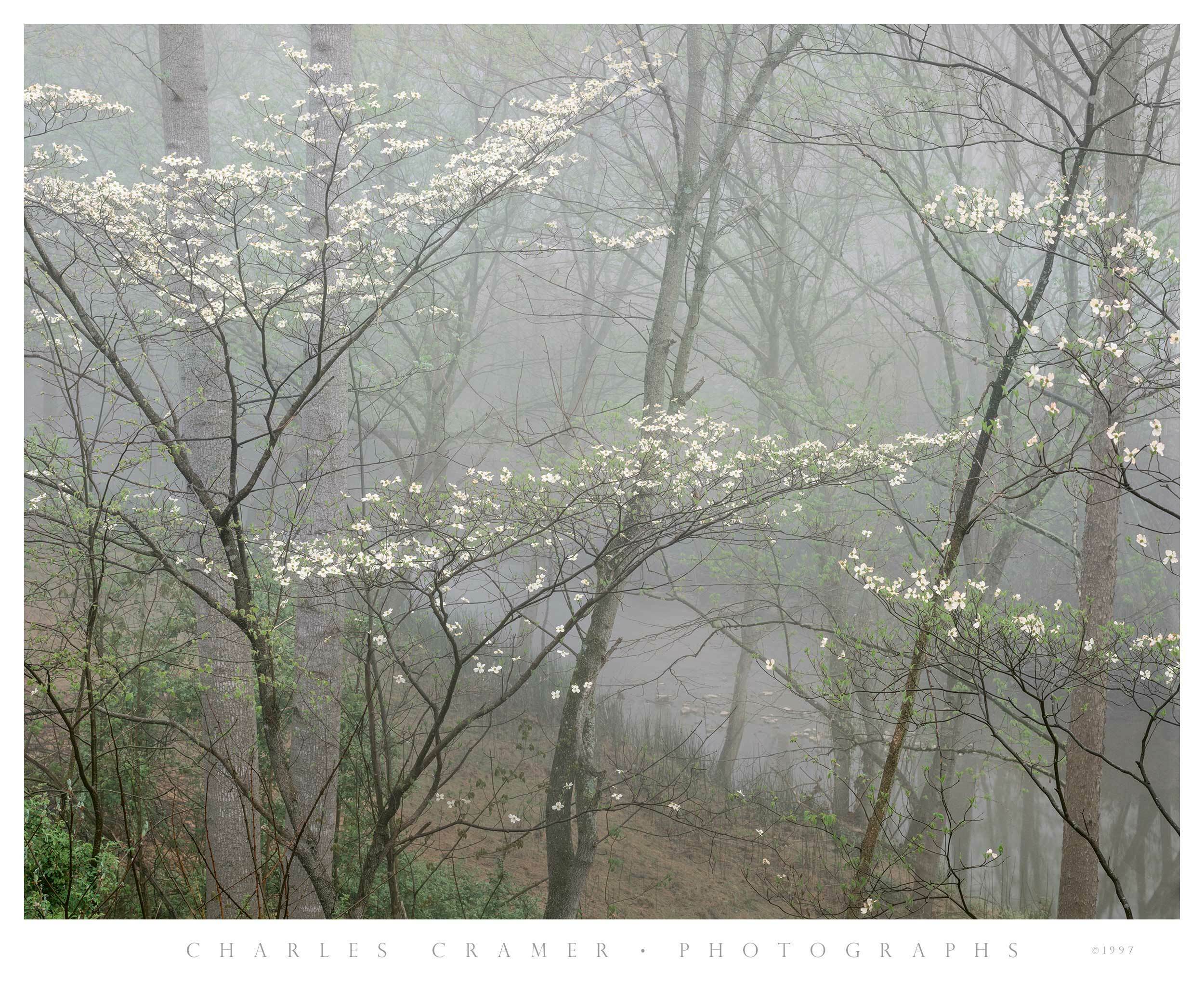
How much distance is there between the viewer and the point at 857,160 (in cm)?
722

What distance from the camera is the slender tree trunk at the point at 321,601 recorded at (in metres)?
4.23

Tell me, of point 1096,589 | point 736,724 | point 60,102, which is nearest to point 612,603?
point 1096,589

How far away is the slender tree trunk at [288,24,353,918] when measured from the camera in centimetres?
423

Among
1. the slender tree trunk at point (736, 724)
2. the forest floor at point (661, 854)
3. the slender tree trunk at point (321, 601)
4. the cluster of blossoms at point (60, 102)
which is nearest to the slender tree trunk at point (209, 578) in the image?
the slender tree trunk at point (321, 601)

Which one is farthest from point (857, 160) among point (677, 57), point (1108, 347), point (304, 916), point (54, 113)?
point (304, 916)

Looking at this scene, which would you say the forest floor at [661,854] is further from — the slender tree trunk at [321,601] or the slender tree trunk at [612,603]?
the slender tree trunk at [321,601]

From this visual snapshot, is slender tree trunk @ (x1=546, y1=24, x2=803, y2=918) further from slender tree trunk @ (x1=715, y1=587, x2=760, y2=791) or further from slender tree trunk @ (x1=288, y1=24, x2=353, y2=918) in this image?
slender tree trunk @ (x1=715, y1=587, x2=760, y2=791)

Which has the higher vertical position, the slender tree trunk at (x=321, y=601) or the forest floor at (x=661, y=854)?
the slender tree trunk at (x=321, y=601)

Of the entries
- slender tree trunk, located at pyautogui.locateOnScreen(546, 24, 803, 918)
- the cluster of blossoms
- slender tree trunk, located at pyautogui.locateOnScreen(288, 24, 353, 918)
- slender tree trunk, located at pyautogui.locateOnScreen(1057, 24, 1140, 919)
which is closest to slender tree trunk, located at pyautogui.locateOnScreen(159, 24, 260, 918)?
slender tree trunk, located at pyautogui.locateOnScreen(288, 24, 353, 918)

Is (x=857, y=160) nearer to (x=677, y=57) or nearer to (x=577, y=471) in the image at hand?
(x=677, y=57)

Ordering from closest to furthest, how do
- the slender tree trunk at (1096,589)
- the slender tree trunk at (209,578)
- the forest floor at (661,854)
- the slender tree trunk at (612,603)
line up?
1. the slender tree trunk at (1096,589)
2. the slender tree trunk at (209,578)
3. the slender tree trunk at (612,603)
4. the forest floor at (661,854)

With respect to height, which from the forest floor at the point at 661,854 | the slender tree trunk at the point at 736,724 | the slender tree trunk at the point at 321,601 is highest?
the slender tree trunk at the point at 321,601

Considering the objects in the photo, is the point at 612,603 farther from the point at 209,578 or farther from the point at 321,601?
the point at 209,578
